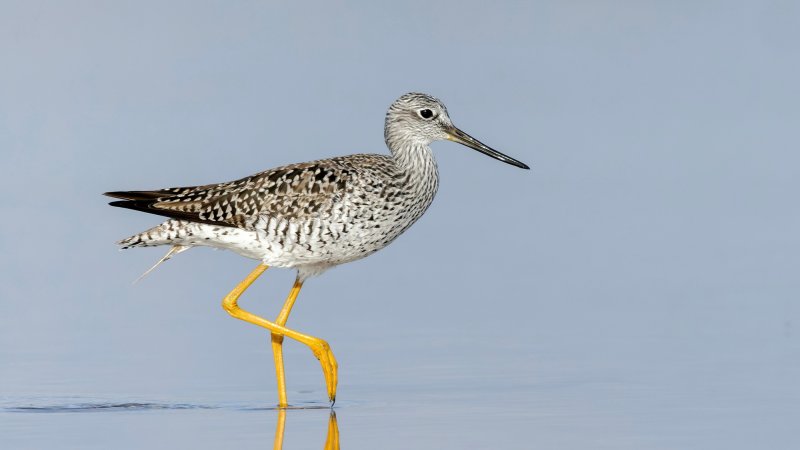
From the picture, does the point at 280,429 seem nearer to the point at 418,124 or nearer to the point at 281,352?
the point at 281,352

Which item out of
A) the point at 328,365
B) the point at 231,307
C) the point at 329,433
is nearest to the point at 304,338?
the point at 328,365

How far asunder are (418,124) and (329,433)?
3481 mm

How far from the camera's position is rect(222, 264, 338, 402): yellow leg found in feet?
38.1

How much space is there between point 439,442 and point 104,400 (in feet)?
8.89

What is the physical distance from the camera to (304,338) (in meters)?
12.2

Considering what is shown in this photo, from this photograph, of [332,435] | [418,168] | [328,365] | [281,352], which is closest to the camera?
[332,435]

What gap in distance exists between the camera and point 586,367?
12.0 meters

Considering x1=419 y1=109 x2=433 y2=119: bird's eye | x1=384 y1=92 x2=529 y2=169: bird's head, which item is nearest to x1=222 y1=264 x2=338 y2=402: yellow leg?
x1=384 y1=92 x2=529 y2=169: bird's head

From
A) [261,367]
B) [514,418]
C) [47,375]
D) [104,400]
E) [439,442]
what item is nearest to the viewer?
[439,442]

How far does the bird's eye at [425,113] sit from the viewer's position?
13086 mm

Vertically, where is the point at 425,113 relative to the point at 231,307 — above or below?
above

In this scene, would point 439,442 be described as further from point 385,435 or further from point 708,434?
point 708,434

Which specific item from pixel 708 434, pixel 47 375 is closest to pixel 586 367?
pixel 708 434

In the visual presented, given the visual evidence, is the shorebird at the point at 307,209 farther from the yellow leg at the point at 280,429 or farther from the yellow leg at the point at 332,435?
the yellow leg at the point at 332,435
